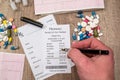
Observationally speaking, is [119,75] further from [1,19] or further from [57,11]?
[1,19]

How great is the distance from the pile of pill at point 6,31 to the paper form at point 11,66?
0.12ft

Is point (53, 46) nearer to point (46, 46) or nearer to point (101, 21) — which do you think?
point (46, 46)

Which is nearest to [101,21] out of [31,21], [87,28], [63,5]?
[87,28]

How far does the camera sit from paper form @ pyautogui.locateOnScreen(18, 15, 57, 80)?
0.85 m

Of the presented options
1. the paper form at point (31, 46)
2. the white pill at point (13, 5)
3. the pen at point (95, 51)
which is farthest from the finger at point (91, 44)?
the white pill at point (13, 5)

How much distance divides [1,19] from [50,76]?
306 mm

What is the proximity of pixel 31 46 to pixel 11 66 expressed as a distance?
0.36 ft

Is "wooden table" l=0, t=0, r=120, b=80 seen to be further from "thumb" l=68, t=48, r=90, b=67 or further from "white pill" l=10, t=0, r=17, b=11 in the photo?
"thumb" l=68, t=48, r=90, b=67

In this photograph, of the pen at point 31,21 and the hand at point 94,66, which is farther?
the pen at point 31,21

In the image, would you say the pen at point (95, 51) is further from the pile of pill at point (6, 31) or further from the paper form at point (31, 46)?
the pile of pill at point (6, 31)

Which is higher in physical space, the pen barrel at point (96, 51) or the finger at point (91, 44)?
the finger at point (91, 44)

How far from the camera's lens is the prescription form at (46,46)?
2.79 feet

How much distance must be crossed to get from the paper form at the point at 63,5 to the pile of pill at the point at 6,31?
0.37 feet

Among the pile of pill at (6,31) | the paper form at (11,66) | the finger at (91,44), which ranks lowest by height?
the paper form at (11,66)
